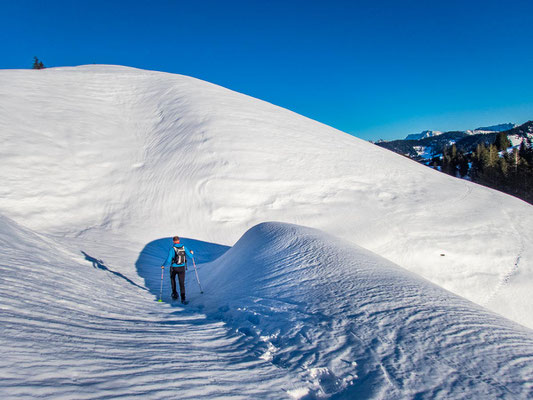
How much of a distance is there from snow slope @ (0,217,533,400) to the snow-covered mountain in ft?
0.08

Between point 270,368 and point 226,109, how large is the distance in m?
21.0

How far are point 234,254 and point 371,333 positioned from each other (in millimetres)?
5534

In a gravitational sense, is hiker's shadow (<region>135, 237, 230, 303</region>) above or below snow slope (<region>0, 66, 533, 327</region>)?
below

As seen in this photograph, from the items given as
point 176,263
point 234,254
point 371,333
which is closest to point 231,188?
point 234,254

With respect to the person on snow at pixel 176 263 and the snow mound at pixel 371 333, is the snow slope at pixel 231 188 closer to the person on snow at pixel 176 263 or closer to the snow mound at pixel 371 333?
the person on snow at pixel 176 263

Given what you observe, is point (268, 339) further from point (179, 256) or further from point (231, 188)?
point (231, 188)

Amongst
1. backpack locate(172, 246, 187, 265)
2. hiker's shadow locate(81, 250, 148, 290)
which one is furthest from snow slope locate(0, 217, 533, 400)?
hiker's shadow locate(81, 250, 148, 290)

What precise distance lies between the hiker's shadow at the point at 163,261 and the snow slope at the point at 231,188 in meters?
0.52

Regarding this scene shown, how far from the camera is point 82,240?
1109 centimetres

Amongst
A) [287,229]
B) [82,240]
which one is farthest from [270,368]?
[82,240]

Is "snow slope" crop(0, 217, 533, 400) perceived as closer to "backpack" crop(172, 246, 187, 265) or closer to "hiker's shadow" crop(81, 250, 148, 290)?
"backpack" crop(172, 246, 187, 265)

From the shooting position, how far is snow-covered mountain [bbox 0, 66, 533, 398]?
293cm

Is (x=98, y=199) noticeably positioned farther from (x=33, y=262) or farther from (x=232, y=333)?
(x=232, y=333)

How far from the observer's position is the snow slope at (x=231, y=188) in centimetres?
1222
